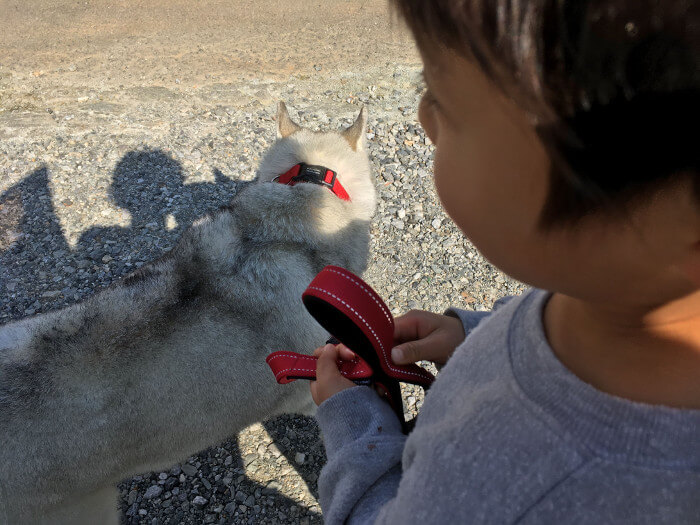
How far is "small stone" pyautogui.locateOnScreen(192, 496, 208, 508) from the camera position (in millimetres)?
3115

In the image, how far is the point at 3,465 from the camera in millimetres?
2178

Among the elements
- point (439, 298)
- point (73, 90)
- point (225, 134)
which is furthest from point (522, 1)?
point (73, 90)

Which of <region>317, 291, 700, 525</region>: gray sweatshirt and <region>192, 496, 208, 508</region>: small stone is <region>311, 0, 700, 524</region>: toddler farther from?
<region>192, 496, 208, 508</region>: small stone

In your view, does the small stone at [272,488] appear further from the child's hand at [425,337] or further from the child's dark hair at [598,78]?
the child's dark hair at [598,78]

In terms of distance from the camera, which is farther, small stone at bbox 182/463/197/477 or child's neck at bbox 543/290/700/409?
small stone at bbox 182/463/197/477

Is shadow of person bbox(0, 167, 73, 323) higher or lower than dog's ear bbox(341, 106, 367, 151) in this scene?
lower

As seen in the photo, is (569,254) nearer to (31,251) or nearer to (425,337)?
(425,337)

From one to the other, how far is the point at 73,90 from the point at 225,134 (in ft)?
5.42

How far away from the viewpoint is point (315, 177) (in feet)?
10.6

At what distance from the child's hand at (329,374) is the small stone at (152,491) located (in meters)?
2.08

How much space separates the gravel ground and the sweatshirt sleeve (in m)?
2.09

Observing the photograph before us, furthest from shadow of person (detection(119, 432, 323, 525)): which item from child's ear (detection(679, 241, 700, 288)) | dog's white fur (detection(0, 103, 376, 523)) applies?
child's ear (detection(679, 241, 700, 288))

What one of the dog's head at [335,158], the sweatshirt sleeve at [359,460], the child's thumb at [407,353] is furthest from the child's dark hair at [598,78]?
the dog's head at [335,158]

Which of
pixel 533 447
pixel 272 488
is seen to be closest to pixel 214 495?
pixel 272 488
